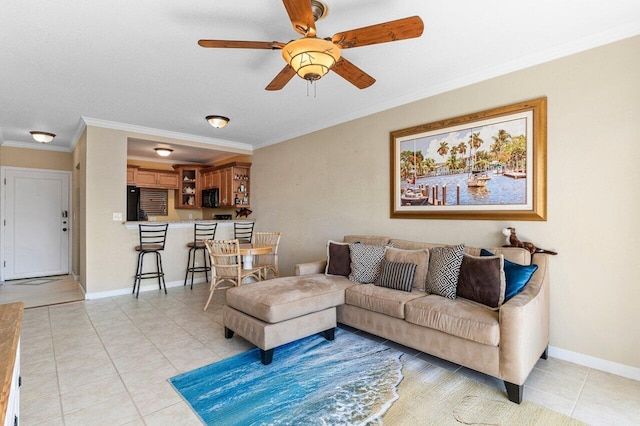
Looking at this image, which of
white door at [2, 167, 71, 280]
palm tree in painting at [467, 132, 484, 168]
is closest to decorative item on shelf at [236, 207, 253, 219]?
white door at [2, 167, 71, 280]

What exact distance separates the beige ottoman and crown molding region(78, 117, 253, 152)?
139 inches

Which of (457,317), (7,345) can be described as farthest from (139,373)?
(457,317)

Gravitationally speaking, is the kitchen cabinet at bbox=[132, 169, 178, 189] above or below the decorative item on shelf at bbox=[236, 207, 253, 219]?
above

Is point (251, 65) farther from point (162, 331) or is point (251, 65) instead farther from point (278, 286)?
point (162, 331)

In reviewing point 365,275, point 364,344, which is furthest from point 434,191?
point 364,344

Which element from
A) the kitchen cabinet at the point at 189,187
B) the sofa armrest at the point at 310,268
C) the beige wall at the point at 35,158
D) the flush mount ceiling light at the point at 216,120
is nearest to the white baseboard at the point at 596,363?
the sofa armrest at the point at 310,268

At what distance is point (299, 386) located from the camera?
2.32 meters

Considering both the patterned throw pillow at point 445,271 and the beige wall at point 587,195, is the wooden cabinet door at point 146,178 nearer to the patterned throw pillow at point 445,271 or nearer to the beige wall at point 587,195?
the beige wall at point 587,195

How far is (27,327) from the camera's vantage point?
3504 millimetres

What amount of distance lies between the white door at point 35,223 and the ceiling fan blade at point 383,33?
6932 millimetres

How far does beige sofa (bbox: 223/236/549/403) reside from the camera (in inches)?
84.8

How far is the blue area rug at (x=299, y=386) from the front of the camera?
2.00 meters

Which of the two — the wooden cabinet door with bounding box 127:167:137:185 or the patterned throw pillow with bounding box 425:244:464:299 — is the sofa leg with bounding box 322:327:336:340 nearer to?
the patterned throw pillow with bounding box 425:244:464:299

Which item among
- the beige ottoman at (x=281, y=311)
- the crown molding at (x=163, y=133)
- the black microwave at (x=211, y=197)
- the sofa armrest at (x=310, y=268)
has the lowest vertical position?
the beige ottoman at (x=281, y=311)
